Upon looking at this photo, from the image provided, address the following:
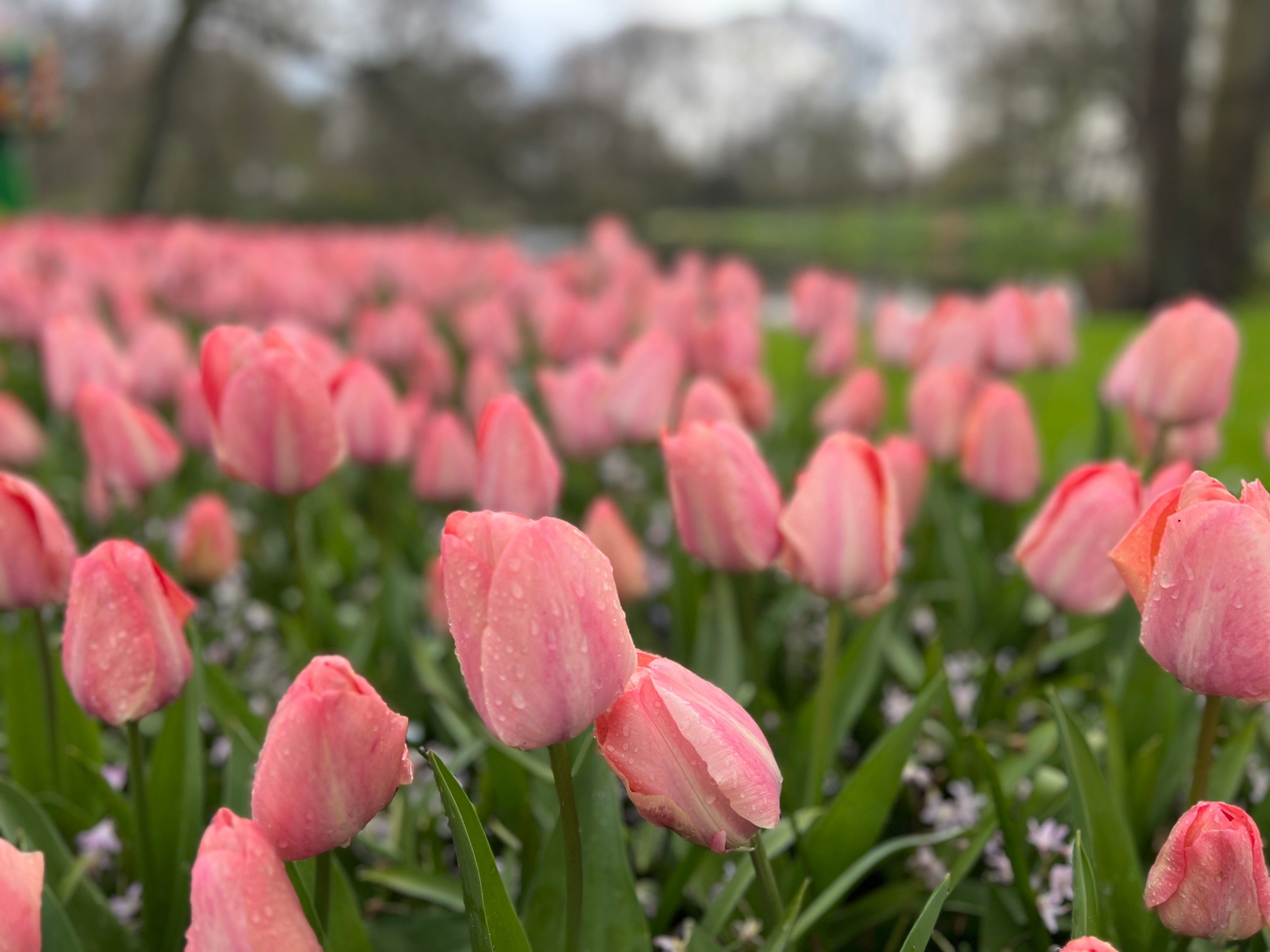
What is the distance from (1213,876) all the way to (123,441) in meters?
1.59

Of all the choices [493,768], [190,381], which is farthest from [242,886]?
[190,381]

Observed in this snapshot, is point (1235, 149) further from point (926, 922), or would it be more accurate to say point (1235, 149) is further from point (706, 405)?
point (926, 922)

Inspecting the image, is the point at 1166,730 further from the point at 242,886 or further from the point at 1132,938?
the point at 242,886

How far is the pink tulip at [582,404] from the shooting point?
A: 205 cm

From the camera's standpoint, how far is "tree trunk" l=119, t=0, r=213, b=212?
38.3ft

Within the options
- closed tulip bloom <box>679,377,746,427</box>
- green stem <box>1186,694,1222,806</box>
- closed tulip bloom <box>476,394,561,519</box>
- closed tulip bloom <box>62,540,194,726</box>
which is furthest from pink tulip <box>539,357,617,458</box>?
green stem <box>1186,694,1222,806</box>

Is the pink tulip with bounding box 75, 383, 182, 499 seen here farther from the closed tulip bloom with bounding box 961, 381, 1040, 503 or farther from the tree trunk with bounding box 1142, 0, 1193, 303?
the tree trunk with bounding box 1142, 0, 1193, 303

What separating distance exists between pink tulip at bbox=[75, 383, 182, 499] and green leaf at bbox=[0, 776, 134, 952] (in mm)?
760

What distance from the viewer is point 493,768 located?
1.25 meters

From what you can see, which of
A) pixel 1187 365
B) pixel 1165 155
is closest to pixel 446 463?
pixel 1187 365

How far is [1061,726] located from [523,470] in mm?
724

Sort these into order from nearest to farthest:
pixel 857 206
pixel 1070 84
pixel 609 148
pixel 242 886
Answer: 1. pixel 242 886
2. pixel 1070 84
3. pixel 609 148
4. pixel 857 206

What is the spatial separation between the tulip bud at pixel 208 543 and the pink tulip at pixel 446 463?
0.34 metres

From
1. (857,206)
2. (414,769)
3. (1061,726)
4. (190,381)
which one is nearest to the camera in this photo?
(1061,726)
